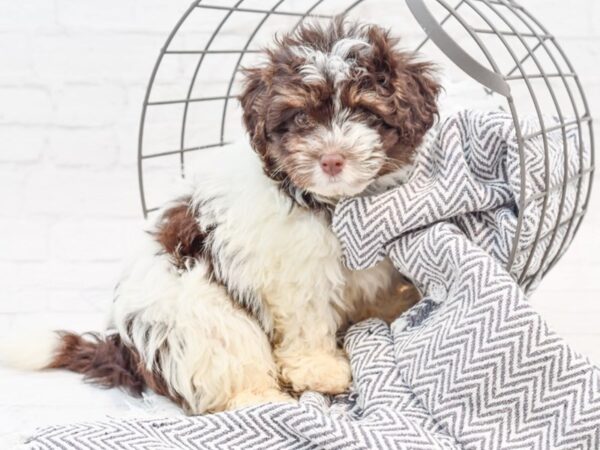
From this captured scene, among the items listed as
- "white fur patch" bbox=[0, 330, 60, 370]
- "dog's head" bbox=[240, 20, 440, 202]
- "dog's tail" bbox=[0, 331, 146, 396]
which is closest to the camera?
"dog's head" bbox=[240, 20, 440, 202]

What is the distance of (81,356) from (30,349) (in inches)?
6.3

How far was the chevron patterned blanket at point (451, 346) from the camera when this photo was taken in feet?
6.78

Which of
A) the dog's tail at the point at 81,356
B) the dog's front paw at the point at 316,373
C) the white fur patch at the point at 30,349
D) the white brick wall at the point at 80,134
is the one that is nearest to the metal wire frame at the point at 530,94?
the dog's front paw at the point at 316,373

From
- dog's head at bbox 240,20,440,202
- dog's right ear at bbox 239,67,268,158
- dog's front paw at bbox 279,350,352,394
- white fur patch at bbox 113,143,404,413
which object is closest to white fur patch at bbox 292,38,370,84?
dog's head at bbox 240,20,440,202

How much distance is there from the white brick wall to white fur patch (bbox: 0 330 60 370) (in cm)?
67

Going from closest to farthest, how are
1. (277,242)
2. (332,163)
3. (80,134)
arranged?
(332,163)
(277,242)
(80,134)

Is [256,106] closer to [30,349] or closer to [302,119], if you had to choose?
[302,119]

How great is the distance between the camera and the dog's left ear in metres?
2.23

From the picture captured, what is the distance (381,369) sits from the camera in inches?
93.7

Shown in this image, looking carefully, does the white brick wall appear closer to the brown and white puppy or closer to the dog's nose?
the brown and white puppy

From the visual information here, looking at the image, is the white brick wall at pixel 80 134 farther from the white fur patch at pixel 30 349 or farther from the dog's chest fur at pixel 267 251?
the dog's chest fur at pixel 267 251

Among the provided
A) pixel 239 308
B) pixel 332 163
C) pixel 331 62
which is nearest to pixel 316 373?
pixel 239 308

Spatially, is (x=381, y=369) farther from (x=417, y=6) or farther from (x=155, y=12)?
(x=155, y=12)

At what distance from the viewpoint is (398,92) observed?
2238mm
